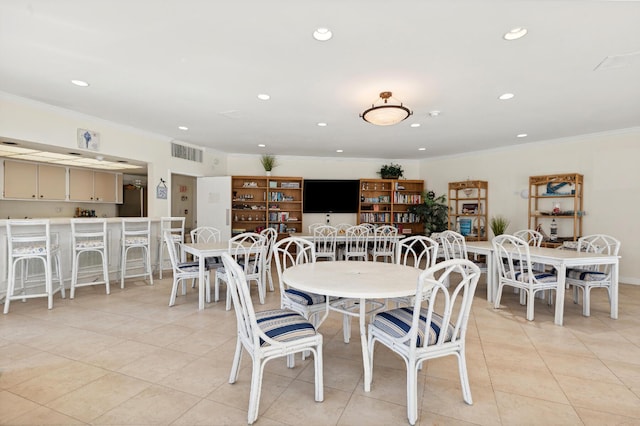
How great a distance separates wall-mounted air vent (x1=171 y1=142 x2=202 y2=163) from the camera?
6016mm

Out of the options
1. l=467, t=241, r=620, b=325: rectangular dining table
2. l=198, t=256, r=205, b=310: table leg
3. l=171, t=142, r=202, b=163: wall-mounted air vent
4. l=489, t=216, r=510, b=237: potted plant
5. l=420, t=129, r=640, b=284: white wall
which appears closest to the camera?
l=467, t=241, r=620, b=325: rectangular dining table

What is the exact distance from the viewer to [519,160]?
6320mm

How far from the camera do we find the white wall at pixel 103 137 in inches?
147

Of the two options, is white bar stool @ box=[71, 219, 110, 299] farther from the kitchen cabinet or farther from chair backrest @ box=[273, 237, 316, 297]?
the kitchen cabinet

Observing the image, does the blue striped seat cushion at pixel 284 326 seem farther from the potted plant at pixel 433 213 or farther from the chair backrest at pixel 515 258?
the potted plant at pixel 433 213

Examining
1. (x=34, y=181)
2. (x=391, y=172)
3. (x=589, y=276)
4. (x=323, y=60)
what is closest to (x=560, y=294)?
(x=589, y=276)

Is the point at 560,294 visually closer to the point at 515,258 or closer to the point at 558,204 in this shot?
the point at 515,258

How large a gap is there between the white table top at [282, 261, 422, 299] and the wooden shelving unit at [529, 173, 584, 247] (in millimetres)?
4771

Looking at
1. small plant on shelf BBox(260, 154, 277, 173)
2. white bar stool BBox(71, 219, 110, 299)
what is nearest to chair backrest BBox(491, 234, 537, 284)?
white bar stool BBox(71, 219, 110, 299)

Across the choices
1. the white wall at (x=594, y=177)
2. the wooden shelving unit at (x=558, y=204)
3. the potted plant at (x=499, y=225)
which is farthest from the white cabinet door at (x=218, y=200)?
the wooden shelving unit at (x=558, y=204)

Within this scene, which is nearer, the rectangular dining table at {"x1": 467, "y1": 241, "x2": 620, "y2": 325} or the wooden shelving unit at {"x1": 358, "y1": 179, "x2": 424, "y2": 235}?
the rectangular dining table at {"x1": 467, "y1": 241, "x2": 620, "y2": 325}

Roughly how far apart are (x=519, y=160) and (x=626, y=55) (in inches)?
155

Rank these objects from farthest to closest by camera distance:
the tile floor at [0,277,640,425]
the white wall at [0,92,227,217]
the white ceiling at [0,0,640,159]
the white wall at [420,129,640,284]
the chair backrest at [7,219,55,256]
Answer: the white wall at [420,129,640,284] → the white wall at [0,92,227,217] → the chair backrest at [7,219,55,256] → the white ceiling at [0,0,640,159] → the tile floor at [0,277,640,425]

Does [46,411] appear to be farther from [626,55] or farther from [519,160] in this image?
[519,160]
